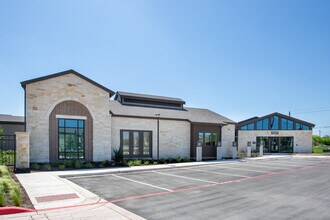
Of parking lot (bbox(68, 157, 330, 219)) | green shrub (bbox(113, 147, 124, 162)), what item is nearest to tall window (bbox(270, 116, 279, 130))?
parking lot (bbox(68, 157, 330, 219))

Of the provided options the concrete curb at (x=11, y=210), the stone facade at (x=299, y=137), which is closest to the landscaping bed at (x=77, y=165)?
the concrete curb at (x=11, y=210)

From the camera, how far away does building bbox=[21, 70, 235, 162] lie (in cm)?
1647

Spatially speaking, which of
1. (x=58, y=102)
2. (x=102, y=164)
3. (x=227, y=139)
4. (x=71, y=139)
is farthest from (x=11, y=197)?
(x=227, y=139)

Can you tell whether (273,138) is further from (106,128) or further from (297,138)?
(106,128)

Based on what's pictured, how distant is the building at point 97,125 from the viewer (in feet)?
54.0

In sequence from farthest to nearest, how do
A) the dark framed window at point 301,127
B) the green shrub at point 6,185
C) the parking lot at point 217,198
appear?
the dark framed window at point 301,127 → the green shrub at point 6,185 → the parking lot at point 217,198

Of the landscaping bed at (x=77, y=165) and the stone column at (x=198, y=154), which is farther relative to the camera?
the stone column at (x=198, y=154)

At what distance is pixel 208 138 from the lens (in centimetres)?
2417

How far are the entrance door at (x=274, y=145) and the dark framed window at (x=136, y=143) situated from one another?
75.6 feet

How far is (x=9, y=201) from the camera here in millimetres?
7109

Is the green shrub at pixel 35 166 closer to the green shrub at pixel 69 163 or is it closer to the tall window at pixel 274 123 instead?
the green shrub at pixel 69 163

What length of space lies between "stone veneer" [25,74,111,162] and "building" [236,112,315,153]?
925 inches

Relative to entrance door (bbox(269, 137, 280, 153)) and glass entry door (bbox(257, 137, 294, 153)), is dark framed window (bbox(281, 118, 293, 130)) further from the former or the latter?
entrance door (bbox(269, 137, 280, 153))

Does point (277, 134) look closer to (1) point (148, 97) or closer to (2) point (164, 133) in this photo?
(1) point (148, 97)
